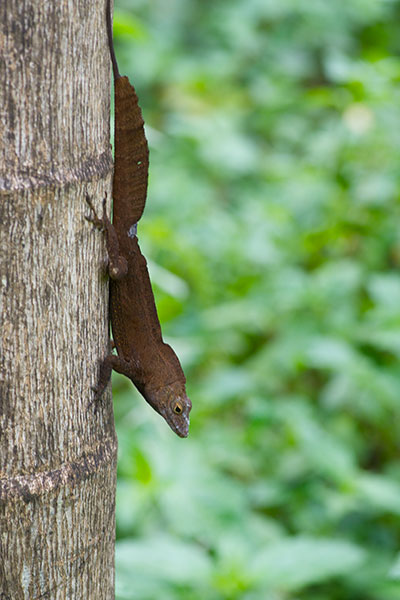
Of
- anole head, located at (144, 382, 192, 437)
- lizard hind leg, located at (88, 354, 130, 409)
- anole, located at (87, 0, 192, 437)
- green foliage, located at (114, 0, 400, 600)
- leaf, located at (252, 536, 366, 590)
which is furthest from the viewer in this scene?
green foliage, located at (114, 0, 400, 600)

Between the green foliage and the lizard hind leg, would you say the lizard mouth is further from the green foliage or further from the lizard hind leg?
the lizard hind leg

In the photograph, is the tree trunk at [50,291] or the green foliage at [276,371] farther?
the green foliage at [276,371]

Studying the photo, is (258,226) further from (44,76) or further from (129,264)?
(44,76)

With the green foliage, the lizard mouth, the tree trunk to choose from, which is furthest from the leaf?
the tree trunk

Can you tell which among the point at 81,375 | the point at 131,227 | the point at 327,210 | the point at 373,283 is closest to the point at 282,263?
the point at 327,210

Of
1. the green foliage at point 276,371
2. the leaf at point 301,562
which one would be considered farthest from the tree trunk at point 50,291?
the leaf at point 301,562

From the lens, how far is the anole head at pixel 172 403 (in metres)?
2.22

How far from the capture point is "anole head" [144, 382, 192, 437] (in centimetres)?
222

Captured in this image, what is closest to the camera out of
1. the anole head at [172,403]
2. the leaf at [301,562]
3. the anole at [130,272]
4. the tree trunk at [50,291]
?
the tree trunk at [50,291]

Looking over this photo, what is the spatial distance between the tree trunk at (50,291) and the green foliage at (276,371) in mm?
812

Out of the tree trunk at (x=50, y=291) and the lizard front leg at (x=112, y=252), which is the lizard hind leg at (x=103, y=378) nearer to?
the tree trunk at (x=50, y=291)

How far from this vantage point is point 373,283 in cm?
402

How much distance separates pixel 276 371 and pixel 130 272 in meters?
2.46

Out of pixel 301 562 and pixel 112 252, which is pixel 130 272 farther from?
pixel 301 562
